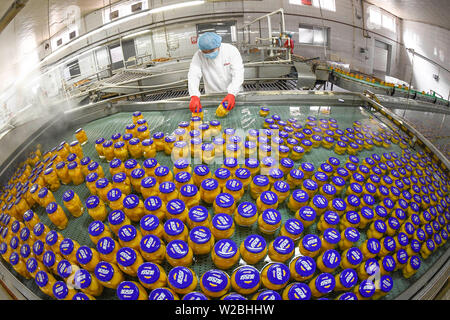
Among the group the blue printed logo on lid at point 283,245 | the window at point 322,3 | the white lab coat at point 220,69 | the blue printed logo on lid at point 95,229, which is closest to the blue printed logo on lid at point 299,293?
the blue printed logo on lid at point 283,245

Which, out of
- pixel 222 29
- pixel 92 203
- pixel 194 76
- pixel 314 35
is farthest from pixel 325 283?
pixel 222 29

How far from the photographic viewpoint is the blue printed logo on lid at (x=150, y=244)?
90 centimetres

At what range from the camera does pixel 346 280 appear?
0.88m

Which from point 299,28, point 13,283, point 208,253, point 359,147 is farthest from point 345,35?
point 13,283

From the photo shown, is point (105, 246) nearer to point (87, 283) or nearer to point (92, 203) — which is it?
point (87, 283)

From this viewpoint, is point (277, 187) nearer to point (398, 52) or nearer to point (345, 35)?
point (398, 52)

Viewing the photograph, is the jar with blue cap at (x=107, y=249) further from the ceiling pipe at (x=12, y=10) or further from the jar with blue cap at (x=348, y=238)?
the jar with blue cap at (x=348, y=238)

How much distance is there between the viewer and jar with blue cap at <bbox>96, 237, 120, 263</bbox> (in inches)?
37.4

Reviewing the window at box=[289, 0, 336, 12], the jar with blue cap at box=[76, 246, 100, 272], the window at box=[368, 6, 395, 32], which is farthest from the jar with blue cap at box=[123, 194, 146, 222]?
the window at box=[289, 0, 336, 12]

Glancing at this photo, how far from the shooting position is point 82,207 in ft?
4.40

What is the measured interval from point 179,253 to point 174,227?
0.13m

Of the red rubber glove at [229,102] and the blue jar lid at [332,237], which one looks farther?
the red rubber glove at [229,102]

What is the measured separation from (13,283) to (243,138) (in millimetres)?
1657

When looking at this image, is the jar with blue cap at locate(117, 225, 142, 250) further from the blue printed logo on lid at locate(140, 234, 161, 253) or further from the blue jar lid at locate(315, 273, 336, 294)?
the blue jar lid at locate(315, 273, 336, 294)
